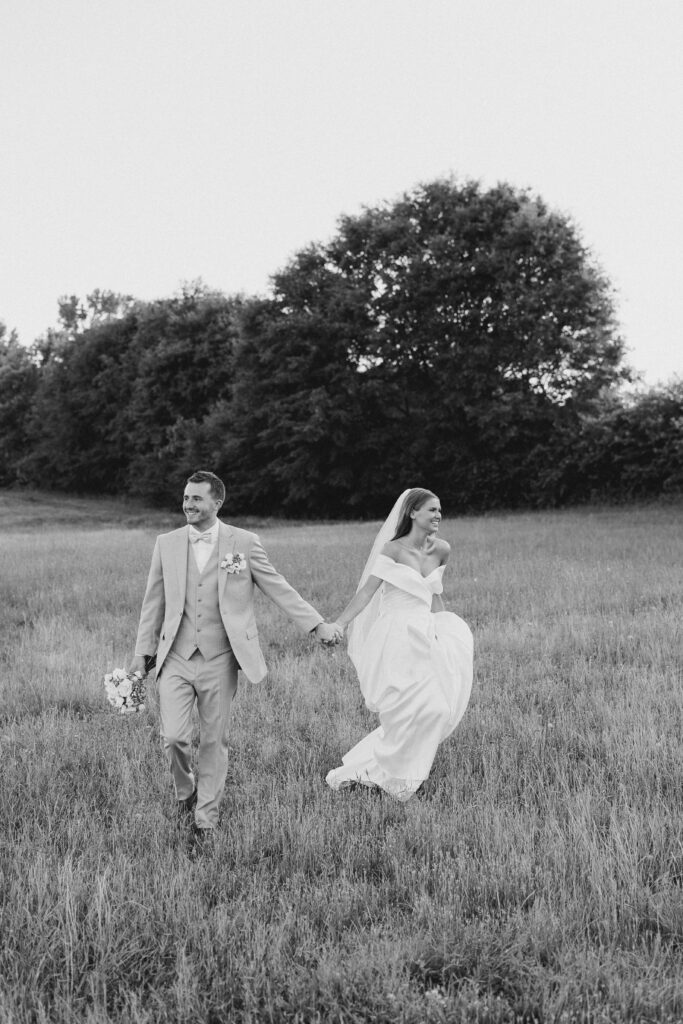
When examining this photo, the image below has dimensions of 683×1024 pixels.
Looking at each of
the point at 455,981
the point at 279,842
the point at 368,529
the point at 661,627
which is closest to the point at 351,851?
the point at 279,842

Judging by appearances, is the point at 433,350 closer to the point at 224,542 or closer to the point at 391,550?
the point at 391,550

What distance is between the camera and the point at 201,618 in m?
5.00

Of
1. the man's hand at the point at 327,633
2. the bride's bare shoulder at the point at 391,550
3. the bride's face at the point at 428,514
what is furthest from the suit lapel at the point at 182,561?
the bride's face at the point at 428,514

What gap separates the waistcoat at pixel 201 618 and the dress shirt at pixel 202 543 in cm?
4

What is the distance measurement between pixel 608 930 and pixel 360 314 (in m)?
37.5

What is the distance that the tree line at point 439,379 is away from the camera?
34594mm

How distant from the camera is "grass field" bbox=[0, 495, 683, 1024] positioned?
3205 millimetres

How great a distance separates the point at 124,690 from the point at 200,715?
0.51 meters

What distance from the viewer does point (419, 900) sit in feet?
12.4

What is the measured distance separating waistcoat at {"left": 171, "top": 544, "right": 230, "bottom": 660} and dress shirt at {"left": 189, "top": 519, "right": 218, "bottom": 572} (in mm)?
38

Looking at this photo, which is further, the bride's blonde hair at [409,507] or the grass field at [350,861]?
the bride's blonde hair at [409,507]

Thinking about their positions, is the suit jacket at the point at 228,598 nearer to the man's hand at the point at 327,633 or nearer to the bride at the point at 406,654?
the man's hand at the point at 327,633

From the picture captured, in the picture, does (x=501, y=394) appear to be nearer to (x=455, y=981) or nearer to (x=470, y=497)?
(x=470, y=497)

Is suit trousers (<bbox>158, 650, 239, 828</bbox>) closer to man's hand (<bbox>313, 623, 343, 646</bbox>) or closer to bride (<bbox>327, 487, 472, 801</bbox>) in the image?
man's hand (<bbox>313, 623, 343, 646</bbox>)
